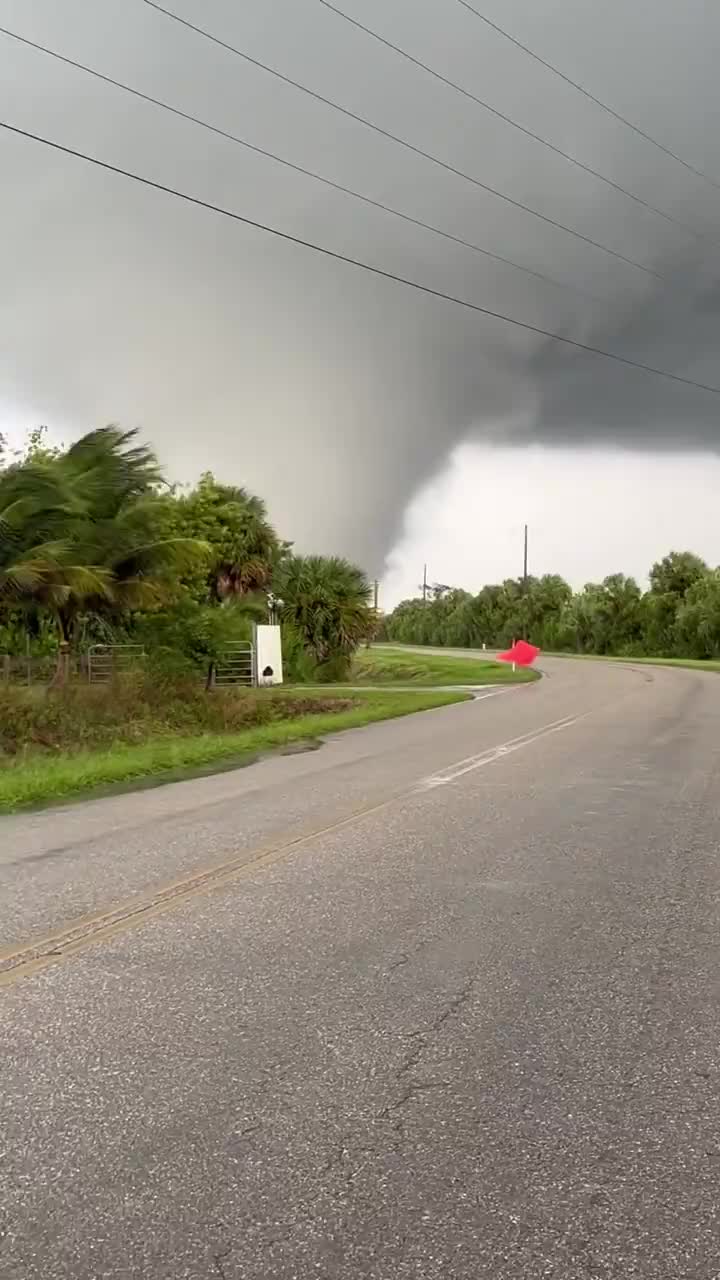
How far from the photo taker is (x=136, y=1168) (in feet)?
11.0

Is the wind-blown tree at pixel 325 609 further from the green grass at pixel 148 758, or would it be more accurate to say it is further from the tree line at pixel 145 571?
the green grass at pixel 148 758

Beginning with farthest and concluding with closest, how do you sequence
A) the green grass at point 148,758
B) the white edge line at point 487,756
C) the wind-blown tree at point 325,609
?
1. the wind-blown tree at point 325,609
2. the white edge line at point 487,756
3. the green grass at point 148,758

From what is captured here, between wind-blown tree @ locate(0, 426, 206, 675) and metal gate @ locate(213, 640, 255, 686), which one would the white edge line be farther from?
metal gate @ locate(213, 640, 255, 686)

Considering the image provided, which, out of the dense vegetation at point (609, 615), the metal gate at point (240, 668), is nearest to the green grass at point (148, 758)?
the metal gate at point (240, 668)

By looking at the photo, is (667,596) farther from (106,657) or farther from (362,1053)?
(362,1053)

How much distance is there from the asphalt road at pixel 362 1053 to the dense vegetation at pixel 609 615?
233ft

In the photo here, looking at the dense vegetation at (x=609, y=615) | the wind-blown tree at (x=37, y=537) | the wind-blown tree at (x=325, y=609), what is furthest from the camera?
the dense vegetation at (x=609, y=615)

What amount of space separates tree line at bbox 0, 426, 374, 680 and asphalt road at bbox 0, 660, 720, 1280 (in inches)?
549

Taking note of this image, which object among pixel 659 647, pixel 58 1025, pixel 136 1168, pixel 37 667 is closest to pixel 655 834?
pixel 58 1025

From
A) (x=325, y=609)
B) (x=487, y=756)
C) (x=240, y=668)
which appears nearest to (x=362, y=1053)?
(x=487, y=756)

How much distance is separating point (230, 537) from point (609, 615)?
187ft

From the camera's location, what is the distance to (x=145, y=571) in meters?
26.3

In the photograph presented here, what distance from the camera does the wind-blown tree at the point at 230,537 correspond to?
40250mm

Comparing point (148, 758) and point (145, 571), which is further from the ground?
point (145, 571)
